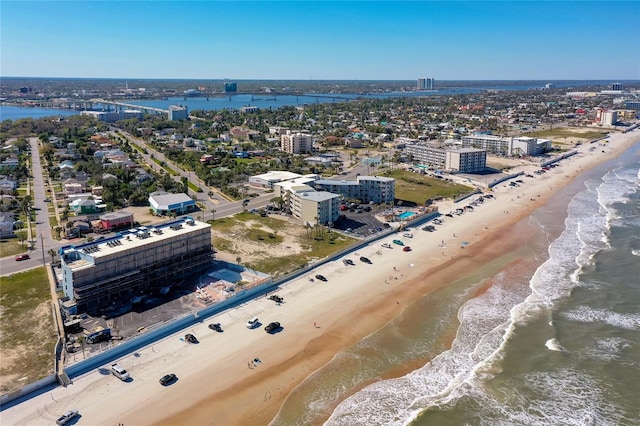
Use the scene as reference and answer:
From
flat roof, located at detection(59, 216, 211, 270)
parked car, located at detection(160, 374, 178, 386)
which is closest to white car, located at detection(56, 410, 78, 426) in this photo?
parked car, located at detection(160, 374, 178, 386)

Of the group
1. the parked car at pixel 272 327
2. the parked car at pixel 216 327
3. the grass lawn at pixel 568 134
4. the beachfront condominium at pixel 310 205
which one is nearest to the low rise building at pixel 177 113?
the grass lawn at pixel 568 134

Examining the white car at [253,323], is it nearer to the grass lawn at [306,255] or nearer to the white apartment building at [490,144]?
the grass lawn at [306,255]

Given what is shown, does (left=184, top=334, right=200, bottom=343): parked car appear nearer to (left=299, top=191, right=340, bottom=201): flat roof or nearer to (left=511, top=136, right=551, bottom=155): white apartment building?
(left=299, top=191, right=340, bottom=201): flat roof

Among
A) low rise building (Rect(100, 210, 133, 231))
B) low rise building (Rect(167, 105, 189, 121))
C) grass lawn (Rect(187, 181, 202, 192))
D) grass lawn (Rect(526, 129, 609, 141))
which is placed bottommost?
low rise building (Rect(100, 210, 133, 231))

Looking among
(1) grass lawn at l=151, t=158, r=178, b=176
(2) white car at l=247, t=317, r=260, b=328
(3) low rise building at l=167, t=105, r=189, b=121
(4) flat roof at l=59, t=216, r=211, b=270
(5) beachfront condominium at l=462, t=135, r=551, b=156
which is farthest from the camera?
(3) low rise building at l=167, t=105, r=189, b=121

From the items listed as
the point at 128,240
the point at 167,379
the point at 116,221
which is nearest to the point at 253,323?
the point at 167,379

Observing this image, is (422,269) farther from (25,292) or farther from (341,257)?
(25,292)
